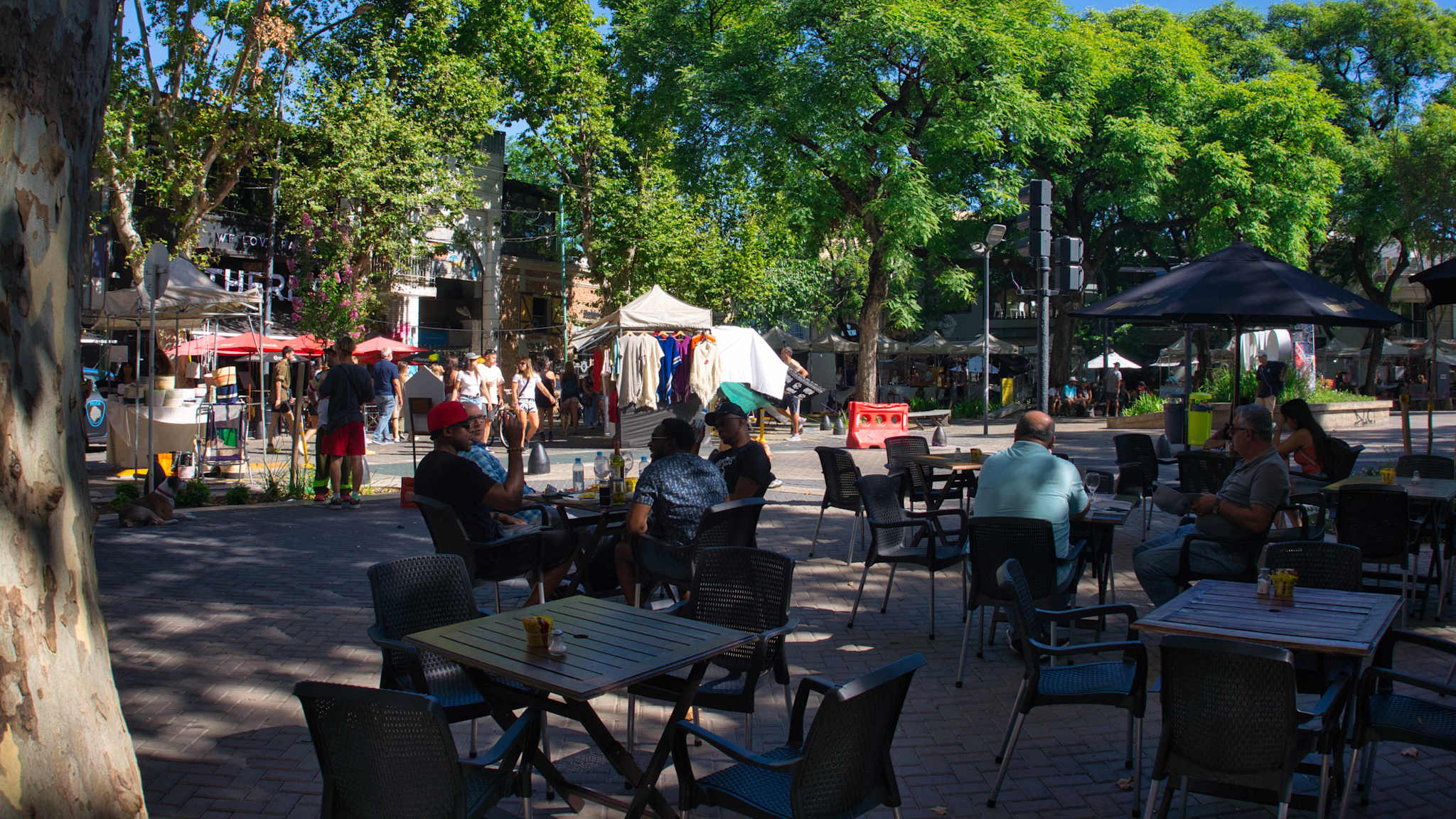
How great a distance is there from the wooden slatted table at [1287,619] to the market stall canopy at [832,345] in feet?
105

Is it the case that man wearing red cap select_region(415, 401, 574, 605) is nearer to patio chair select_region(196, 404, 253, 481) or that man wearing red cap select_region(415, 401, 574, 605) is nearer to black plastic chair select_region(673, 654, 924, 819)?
black plastic chair select_region(673, 654, 924, 819)

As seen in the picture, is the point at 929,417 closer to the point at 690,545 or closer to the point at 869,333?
the point at 869,333

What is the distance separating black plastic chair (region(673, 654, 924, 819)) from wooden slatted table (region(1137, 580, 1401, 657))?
1.21 meters

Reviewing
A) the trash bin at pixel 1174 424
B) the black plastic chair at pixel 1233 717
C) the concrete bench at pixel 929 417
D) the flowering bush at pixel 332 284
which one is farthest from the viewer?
the concrete bench at pixel 929 417

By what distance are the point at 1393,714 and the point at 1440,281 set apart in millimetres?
6928

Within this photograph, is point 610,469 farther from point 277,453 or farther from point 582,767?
point 277,453

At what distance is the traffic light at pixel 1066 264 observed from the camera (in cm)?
923

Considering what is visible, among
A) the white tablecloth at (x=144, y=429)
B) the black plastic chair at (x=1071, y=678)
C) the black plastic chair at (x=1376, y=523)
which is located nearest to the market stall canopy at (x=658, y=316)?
the white tablecloth at (x=144, y=429)

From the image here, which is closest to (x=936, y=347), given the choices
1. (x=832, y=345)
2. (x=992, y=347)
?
(x=992, y=347)

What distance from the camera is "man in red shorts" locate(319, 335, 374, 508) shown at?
10.6 m

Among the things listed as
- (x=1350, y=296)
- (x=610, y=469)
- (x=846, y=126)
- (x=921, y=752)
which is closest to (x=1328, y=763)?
(x=921, y=752)

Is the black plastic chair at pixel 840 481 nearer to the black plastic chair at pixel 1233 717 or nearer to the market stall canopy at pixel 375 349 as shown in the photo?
the black plastic chair at pixel 1233 717

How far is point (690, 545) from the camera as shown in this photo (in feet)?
19.1

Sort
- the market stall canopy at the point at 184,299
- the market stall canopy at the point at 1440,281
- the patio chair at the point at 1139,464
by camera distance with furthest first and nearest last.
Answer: the market stall canopy at the point at 184,299
the patio chair at the point at 1139,464
the market stall canopy at the point at 1440,281
